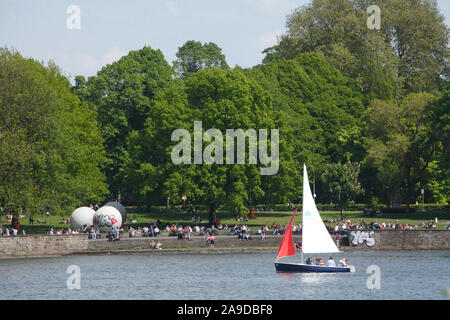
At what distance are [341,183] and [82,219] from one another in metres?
33.6

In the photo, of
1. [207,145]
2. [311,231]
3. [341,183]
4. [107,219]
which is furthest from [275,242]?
[341,183]

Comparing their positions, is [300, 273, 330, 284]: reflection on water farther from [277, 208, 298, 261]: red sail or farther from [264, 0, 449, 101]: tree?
[264, 0, 449, 101]: tree

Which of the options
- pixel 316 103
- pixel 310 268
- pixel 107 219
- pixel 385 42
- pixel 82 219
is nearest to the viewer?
pixel 310 268

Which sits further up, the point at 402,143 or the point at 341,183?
the point at 402,143

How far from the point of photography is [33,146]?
286 ft

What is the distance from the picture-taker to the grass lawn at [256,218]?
322 feet

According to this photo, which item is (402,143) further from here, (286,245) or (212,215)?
(286,245)

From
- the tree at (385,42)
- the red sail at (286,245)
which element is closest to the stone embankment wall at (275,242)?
the red sail at (286,245)

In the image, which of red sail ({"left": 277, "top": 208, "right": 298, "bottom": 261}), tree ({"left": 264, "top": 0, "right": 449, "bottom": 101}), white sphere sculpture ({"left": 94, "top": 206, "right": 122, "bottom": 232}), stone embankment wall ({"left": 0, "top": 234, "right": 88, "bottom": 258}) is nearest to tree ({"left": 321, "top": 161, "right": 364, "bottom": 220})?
tree ({"left": 264, "top": 0, "right": 449, "bottom": 101})

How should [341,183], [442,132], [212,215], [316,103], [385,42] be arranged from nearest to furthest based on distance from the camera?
1. [212,215]
2. [442,132]
3. [341,183]
4. [316,103]
5. [385,42]

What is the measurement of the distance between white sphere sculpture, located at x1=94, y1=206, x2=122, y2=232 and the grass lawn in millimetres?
6218

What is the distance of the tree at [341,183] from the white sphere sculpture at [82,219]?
31058mm

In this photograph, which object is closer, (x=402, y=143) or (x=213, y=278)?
(x=213, y=278)
